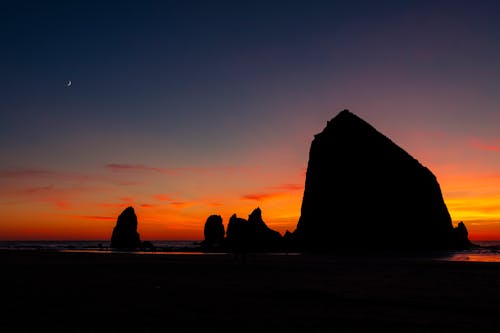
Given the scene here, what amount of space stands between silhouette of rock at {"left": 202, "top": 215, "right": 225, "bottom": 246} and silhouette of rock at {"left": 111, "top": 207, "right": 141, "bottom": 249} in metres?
33.0

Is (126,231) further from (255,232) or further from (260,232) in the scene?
(260,232)

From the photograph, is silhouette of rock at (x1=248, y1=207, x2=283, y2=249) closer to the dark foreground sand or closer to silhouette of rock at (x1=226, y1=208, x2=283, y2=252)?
silhouette of rock at (x1=226, y1=208, x2=283, y2=252)

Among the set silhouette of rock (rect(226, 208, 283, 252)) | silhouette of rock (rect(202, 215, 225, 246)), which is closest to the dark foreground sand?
silhouette of rock (rect(226, 208, 283, 252))

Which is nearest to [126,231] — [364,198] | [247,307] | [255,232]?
[255,232]

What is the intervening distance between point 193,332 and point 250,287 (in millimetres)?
9688

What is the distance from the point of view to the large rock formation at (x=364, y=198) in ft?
346

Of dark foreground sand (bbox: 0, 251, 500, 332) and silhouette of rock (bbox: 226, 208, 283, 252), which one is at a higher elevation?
silhouette of rock (bbox: 226, 208, 283, 252)

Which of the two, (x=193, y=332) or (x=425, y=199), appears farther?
(x=425, y=199)

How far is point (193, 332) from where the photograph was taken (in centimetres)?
998

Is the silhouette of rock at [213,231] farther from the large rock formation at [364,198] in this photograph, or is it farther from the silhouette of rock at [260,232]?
the large rock formation at [364,198]

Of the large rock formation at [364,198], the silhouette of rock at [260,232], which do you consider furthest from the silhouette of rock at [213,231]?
the large rock formation at [364,198]

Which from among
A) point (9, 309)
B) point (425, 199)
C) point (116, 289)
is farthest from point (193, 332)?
point (425, 199)

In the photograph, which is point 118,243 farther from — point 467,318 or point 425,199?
point 467,318

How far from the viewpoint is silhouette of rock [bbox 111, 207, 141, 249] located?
497ft
